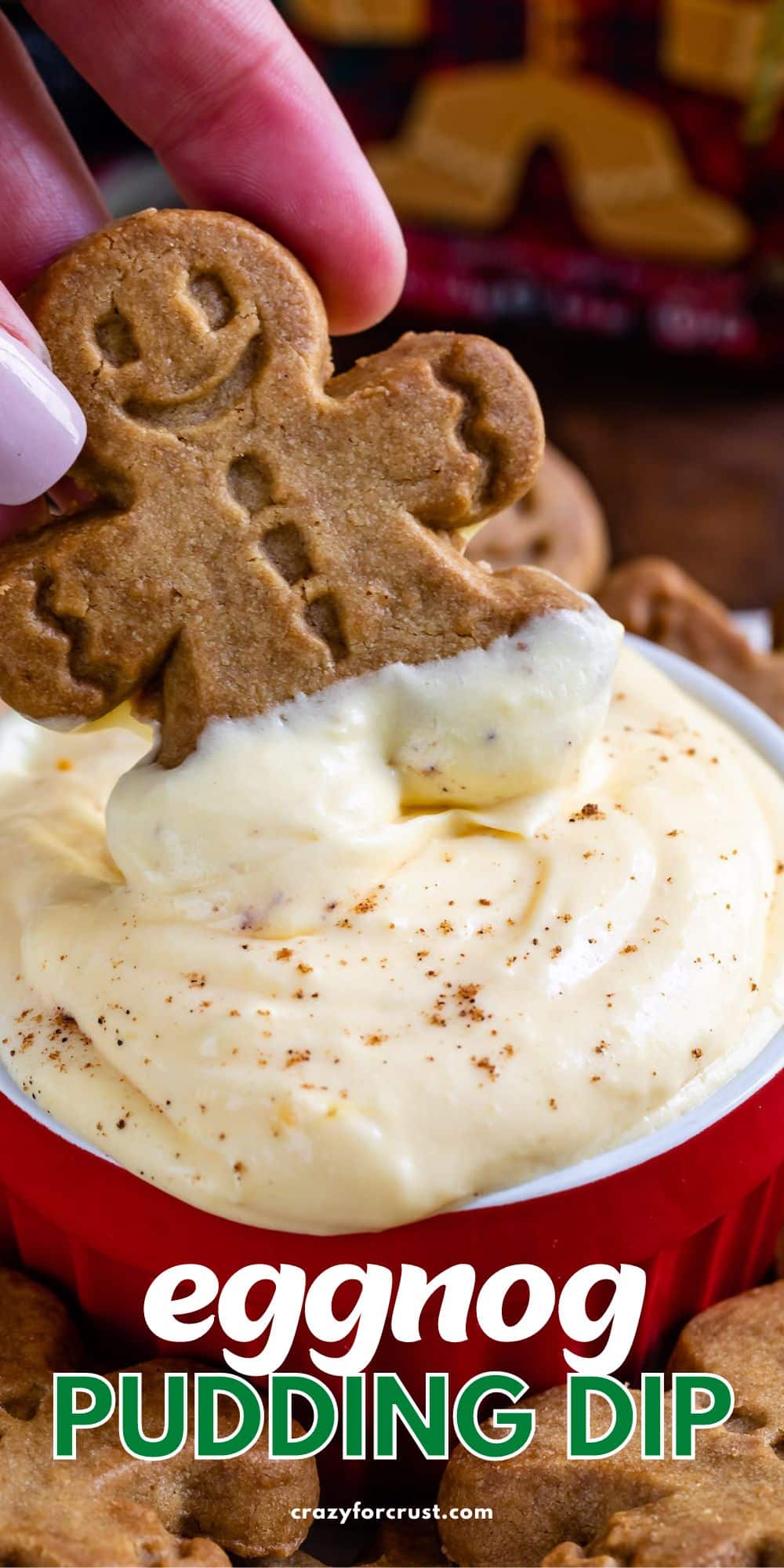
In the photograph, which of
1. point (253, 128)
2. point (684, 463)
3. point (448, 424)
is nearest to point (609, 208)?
point (684, 463)

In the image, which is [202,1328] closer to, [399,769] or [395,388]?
[399,769]

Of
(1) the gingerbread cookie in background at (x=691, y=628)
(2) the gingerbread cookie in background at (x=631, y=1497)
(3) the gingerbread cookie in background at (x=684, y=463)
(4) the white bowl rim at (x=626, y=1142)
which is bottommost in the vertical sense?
(3) the gingerbread cookie in background at (x=684, y=463)

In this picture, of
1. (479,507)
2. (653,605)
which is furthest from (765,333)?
(479,507)

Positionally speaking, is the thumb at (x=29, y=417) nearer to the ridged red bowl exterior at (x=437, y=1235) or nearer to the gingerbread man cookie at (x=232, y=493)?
the gingerbread man cookie at (x=232, y=493)

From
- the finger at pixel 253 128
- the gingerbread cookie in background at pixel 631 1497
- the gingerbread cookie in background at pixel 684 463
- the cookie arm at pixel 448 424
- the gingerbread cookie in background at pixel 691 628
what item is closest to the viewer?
the gingerbread cookie in background at pixel 631 1497

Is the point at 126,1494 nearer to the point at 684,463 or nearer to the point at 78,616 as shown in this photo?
the point at 78,616

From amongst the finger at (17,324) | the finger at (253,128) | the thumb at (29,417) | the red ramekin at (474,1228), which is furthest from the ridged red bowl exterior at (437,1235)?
the finger at (253,128)

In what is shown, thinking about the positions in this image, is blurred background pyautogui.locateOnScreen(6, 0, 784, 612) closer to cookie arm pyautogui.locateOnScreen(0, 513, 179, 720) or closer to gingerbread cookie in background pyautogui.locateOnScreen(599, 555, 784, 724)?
gingerbread cookie in background pyautogui.locateOnScreen(599, 555, 784, 724)
